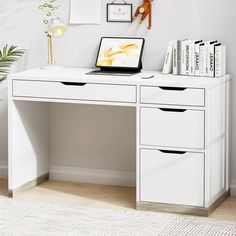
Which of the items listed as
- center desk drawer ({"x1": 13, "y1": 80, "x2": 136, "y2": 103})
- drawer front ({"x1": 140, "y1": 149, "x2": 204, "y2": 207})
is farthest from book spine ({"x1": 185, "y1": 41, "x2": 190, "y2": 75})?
drawer front ({"x1": 140, "y1": 149, "x2": 204, "y2": 207})

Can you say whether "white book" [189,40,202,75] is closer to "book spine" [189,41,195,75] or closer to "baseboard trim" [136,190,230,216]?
"book spine" [189,41,195,75]

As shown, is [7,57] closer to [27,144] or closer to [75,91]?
[27,144]

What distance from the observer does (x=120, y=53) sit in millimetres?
4219

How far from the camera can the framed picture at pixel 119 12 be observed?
423 cm

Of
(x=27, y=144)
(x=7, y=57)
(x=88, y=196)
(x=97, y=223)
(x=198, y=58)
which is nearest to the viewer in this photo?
(x=97, y=223)

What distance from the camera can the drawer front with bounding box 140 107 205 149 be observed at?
367 centimetres

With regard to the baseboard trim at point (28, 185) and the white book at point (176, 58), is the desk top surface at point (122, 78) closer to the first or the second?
the white book at point (176, 58)

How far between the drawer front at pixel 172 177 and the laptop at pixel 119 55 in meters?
0.63

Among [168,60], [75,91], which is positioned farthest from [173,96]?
[75,91]

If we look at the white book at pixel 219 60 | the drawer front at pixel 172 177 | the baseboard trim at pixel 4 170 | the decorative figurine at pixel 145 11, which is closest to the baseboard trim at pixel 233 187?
the drawer front at pixel 172 177

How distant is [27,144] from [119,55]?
84cm

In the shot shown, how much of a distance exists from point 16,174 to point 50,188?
0.97ft

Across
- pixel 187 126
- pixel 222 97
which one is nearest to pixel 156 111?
pixel 187 126

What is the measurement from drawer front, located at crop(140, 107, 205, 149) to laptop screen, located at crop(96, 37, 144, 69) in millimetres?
504
